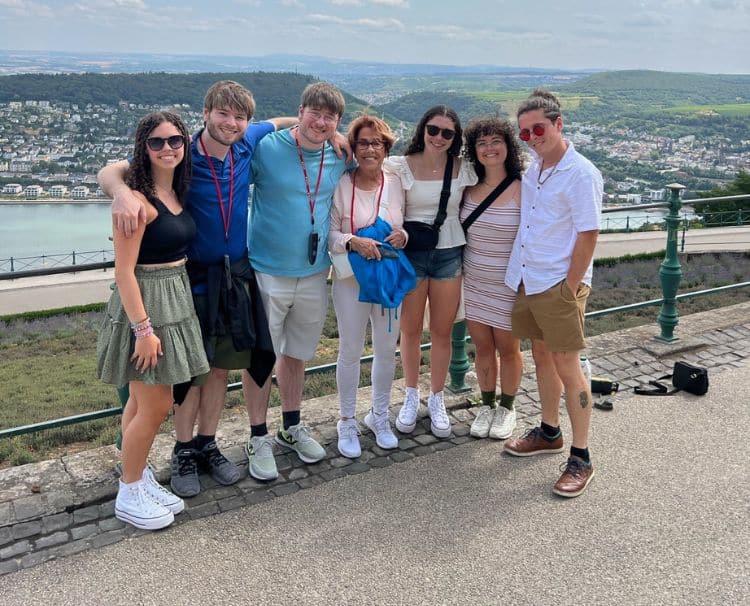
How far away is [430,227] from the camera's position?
12.4 ft

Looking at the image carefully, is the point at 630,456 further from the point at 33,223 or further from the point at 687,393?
the point at 33,223

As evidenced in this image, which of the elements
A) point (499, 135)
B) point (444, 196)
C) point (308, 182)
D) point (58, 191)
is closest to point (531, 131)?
point (499, 135)

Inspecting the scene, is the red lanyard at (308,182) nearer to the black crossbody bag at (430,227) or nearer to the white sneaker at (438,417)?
the black crossbody bag at (430,227)

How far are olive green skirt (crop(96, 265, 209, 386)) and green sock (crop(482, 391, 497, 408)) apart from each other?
193cm

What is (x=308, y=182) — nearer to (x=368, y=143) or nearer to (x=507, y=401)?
(x=368, y=143)

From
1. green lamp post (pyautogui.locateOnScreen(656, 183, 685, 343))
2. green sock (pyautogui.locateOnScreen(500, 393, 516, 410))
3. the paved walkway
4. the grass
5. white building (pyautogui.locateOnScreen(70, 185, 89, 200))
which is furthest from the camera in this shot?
white building (pyautogui.locateOnScreen(70, 185, 89, 200))

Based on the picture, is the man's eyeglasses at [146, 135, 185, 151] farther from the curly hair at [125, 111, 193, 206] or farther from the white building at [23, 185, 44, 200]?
the white building at [23, 185, 44, 200]

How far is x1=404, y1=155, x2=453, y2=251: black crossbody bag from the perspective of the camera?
3.77m

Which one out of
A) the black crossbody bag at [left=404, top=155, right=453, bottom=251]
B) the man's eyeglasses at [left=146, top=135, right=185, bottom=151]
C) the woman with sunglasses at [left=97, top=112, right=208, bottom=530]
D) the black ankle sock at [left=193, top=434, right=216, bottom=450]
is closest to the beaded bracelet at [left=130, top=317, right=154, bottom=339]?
the woman with sunglasses at [left=97, top=112, right=208, bottom=530]

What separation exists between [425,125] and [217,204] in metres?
1.26

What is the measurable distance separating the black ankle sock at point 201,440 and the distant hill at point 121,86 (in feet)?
210

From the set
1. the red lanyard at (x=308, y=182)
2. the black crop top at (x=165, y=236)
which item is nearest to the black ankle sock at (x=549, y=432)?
the red lanyard at (x=308, y=182)

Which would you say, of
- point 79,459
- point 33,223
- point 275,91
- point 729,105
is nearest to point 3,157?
point 33,223

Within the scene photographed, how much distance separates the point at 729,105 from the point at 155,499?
10811 cm
